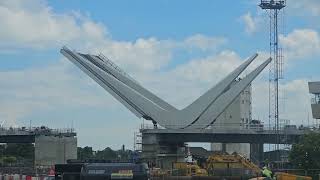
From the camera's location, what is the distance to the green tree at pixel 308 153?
290 feet

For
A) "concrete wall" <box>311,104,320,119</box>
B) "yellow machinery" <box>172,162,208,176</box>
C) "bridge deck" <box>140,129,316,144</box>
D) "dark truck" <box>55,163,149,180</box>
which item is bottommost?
"yellow machinery" <box>172,162,208,176</box>

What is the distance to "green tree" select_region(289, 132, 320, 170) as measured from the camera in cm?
8825

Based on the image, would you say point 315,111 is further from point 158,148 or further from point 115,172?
point 115,172

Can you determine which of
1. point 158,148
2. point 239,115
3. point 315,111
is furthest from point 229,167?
point 239,115

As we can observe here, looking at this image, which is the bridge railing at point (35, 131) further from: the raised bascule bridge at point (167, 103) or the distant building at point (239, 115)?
the distant building at point (239, 115)

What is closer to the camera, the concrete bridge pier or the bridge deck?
the concrete bridge pier

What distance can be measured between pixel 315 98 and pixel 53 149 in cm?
5725

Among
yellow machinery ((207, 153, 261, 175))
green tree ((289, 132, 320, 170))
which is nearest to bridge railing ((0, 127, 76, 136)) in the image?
green tree ((289, 132, 320, 170))

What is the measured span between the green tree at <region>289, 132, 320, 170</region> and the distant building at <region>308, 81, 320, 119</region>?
2216 inches

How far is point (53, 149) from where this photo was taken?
146000mm

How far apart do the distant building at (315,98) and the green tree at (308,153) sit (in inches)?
2216

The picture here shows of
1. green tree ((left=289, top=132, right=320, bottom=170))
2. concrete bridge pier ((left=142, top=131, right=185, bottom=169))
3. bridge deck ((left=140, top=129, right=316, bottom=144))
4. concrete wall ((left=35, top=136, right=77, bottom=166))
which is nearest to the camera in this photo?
green tree ((left=289, top=132, right=320, bottom=170))

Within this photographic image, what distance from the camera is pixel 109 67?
518 feet

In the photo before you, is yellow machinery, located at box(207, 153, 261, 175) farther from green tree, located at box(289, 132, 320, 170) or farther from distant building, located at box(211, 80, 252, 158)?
distant building, located at box(211, 80, 252, 158)
